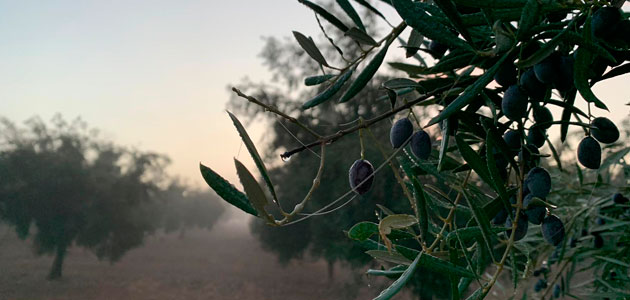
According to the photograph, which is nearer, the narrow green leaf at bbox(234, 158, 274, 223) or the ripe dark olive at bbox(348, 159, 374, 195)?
the narrow green leaf at bbox(234, 158, 274, 223)

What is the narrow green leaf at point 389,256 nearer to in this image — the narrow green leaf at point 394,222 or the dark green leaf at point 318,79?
the narrow green leaf at point 394,222

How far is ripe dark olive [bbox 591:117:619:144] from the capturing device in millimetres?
616

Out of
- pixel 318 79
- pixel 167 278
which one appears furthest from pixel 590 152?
pixel 167 278

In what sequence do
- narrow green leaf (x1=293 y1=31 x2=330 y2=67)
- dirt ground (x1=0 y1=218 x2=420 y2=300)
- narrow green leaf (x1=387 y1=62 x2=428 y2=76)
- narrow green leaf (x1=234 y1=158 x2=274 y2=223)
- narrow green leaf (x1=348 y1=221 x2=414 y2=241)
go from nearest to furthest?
narrow green leaf (x1=234 y1=158 x2=274 y2=223) < narrow green leaf (x1=348 y1=221 x2=414 y2=241) < narrow green leaf (x1=293 y1=31 x2=330 y2=67) < narrow green leaf (x1=387 y1=62 x2=428 y2=76) < dirt ground (x1=0 y1=218 x2=420 y2=300)

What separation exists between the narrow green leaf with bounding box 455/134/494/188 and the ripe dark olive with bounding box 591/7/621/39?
0.53 ft

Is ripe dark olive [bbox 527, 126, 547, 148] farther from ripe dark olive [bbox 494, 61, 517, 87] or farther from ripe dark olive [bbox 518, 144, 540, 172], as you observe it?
ripe dark olive [bbox 494, 61, 517, 87]

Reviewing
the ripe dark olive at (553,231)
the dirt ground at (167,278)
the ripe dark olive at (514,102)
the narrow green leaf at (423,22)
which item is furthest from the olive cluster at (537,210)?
the dirt ground at (167,278)

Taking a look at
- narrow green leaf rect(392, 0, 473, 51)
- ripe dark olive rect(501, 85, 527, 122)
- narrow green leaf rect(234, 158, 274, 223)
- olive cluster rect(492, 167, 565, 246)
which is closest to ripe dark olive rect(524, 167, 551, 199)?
olive cluster rect(492, 167, 565, 246)

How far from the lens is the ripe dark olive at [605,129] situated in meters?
0.62

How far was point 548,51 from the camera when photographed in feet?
1.54

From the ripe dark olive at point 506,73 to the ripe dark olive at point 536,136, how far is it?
0.45ft

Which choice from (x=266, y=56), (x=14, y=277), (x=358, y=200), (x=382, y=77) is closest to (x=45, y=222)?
(x=14, y=277)

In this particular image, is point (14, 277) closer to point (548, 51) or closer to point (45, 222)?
point (45, 222)

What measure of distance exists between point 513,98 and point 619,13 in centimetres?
12
